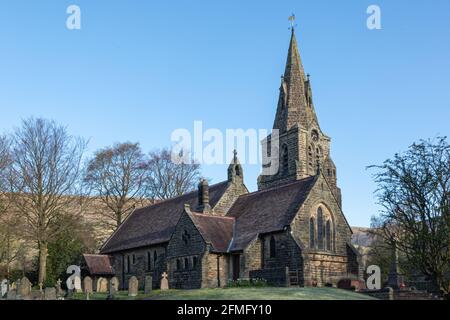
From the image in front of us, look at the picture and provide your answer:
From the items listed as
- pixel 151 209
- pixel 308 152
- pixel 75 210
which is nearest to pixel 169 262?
pixel 151 209

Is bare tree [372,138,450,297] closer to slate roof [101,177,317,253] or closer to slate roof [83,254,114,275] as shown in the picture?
slate roof [101,177,317,253]

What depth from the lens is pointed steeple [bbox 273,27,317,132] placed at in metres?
62.7

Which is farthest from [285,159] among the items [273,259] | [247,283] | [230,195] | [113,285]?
[113,285]

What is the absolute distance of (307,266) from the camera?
116ft

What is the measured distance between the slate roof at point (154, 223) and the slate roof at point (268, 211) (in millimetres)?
3794

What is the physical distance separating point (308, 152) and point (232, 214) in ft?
62.5

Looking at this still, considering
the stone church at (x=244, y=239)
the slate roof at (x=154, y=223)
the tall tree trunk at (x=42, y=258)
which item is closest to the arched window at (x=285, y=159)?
the slate roof at (x=154, y=223)

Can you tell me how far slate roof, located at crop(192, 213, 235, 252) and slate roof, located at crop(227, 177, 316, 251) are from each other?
50cm

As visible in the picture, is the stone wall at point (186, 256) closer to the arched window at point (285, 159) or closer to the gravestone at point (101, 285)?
the gravestone at point (101, 285)

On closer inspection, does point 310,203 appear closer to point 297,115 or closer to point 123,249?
point 123,249

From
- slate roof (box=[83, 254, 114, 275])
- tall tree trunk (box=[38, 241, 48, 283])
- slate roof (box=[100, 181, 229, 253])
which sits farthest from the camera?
tall tree trunk (box=[38, 241, 48, 283])

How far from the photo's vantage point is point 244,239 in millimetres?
39000

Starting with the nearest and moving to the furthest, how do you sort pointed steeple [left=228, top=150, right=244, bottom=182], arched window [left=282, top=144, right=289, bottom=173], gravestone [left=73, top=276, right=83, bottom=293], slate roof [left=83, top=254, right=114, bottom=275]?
gravestone [left=73, top=276, right=83, bottom=293]
pointed steeple [left=228, top=150, right=244, bottom=182]
slate roof [left=83, top=254, right=114, bottom=275]
arched window [left=282, top=144, right=289, bottom=173]

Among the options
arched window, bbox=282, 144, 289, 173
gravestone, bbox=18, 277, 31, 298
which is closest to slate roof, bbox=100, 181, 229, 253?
gravestone, bbox=18, 277, 31, 298
